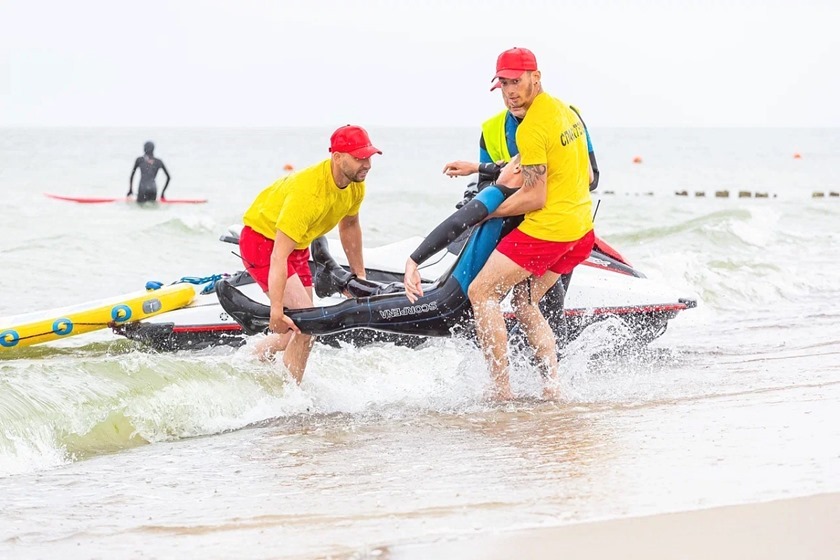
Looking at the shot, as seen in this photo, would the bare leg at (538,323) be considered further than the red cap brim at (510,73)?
Yes

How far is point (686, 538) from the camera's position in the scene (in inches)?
139

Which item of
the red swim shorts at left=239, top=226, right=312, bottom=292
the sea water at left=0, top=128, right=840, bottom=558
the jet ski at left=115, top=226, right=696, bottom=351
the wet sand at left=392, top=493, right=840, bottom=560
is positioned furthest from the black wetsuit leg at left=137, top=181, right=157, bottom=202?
the wet sand at left=392, top=493, right=840, bottom=560

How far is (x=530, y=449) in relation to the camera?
5.10 m

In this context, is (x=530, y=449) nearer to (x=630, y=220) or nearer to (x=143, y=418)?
(x=143, y=418)

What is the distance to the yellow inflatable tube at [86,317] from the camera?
821 centimetres

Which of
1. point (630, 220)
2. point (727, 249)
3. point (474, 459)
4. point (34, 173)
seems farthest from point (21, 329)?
point (34, 173)

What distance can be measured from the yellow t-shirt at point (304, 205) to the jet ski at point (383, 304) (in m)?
0.47

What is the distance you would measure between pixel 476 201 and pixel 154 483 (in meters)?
2.31

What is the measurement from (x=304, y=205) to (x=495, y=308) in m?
1.23

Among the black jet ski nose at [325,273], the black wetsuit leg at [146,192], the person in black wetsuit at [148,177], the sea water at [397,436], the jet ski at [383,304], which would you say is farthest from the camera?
the black wetsuit leg at [146,192]

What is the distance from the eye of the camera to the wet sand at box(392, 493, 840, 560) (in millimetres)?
3408

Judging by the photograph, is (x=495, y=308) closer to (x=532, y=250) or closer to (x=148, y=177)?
(x=532, y=250)

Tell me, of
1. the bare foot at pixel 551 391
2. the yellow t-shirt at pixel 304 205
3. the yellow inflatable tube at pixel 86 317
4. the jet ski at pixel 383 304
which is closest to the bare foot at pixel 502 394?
the bare foot at pixel 551 391

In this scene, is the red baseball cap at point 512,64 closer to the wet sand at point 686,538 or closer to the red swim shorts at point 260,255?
the red swim shorts at point 260,255
